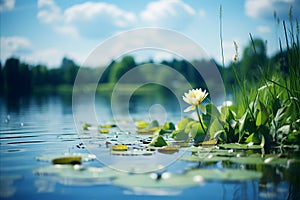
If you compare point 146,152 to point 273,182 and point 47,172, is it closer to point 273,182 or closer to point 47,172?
point 47,172

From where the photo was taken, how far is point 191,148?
131 inches

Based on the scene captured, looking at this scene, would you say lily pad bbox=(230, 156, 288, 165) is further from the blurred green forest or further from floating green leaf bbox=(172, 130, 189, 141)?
the blurred green forest

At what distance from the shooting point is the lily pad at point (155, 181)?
198 cm

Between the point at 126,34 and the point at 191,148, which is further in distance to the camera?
the point at 126,34

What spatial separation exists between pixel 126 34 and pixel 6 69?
1290 cm

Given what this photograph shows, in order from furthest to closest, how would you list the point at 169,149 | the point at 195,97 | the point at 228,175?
the point at 195,97 → the point at 169,149 → the point at 228,175

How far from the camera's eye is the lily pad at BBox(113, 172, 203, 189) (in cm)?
198

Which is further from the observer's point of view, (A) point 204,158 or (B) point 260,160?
(A) point 204,158

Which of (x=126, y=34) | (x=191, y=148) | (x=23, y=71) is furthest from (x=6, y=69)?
(x=191, y=148)

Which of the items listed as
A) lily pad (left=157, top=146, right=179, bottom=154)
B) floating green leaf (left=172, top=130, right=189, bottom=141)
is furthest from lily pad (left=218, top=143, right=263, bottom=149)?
floating green leaf (left=172, top=130, right=189, bottom=141)

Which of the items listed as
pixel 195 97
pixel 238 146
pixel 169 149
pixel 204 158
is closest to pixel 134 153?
pixel 169 149

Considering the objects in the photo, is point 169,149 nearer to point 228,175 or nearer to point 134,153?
point 134,153

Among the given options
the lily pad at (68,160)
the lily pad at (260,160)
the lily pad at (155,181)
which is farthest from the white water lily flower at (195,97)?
the lily pad at (155,181)

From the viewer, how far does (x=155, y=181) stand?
205cm
